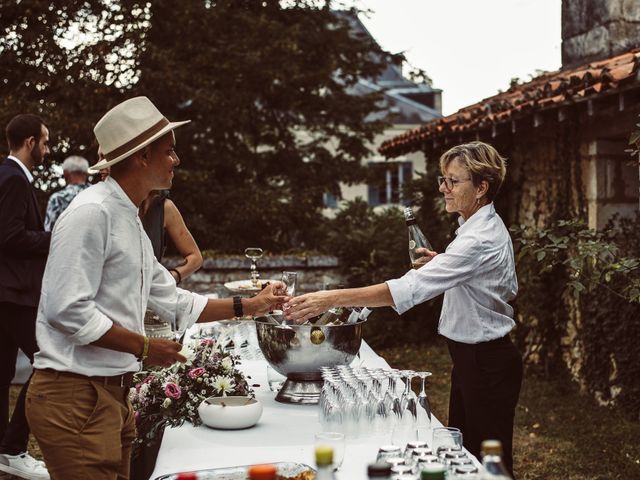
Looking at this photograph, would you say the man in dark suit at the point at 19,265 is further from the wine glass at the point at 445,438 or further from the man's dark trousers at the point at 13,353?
the wine glass at the point at 445,438

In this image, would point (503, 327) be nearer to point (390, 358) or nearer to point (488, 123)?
point (488, 123)

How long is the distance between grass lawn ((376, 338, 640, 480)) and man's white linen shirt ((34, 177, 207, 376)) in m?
3.61

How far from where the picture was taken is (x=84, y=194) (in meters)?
2.50

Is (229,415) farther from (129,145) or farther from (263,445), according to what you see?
(129,145)

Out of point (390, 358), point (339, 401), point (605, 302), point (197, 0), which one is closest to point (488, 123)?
point (605, 302)

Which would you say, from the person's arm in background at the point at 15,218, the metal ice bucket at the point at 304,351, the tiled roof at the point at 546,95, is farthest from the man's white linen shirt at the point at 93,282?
the tiled roof at the point at 546,95

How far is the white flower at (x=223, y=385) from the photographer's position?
3175 millimetres

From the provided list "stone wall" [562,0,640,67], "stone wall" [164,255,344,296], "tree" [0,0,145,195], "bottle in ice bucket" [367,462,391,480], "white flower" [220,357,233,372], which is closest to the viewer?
"bottle in ice bucket" [367,462,391,480]

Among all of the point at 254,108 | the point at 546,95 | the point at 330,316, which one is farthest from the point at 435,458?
the point at 254,108

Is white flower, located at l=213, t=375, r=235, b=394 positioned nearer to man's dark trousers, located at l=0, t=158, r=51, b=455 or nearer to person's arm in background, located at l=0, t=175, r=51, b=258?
man's dark trousers, located at l=0, t=158, r=51, b=455

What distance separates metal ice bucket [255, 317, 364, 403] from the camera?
10.7 ft

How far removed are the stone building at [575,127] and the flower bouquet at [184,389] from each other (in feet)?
13.4

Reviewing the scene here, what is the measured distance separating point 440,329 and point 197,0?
36.6ft

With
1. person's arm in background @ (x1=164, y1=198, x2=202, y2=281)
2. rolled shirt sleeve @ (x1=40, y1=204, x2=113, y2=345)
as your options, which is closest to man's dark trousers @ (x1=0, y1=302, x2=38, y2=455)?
person's arm in background @ (x1=164, y1=198, x2=202, y2=281)
